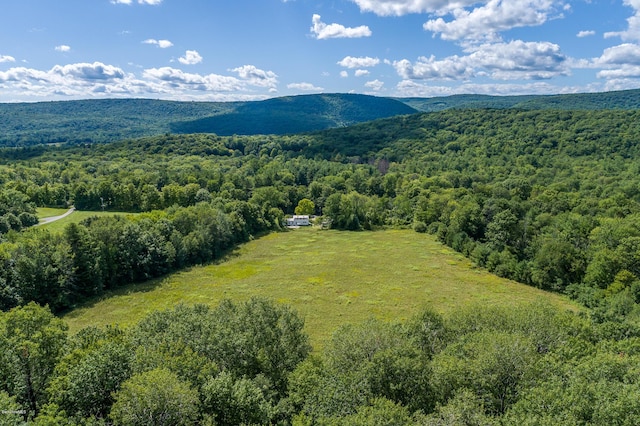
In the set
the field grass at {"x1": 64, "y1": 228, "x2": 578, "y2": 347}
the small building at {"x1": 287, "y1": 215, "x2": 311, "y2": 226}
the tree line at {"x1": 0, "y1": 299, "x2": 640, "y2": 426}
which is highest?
the tree line at {"x1": 0, "y1": 299, "x2": 640, "y2": 426}

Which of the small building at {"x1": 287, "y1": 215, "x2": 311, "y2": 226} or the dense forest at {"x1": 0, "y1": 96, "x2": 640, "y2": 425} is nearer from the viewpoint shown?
the dense forest at {"x1": 0, "y1": 96, "x2": 640, "y2": 425}

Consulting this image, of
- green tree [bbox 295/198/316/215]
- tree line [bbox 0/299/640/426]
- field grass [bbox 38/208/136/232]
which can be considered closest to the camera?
tree line [bbox 0/299/640/426]

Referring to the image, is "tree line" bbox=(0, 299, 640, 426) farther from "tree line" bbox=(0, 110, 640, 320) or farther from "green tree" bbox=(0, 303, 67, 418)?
"tree line" bbox=(0, 110, 640, 320)

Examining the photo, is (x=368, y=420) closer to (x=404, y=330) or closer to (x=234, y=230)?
(x=404, y=330)

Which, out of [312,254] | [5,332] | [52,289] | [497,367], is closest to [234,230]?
[312,254]

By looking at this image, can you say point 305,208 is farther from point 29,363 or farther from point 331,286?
point 29,363

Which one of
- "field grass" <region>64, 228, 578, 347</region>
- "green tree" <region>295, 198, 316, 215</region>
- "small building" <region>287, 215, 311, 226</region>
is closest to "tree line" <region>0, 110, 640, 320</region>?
"green tree" <region>295, 198, 316, 215</region>
